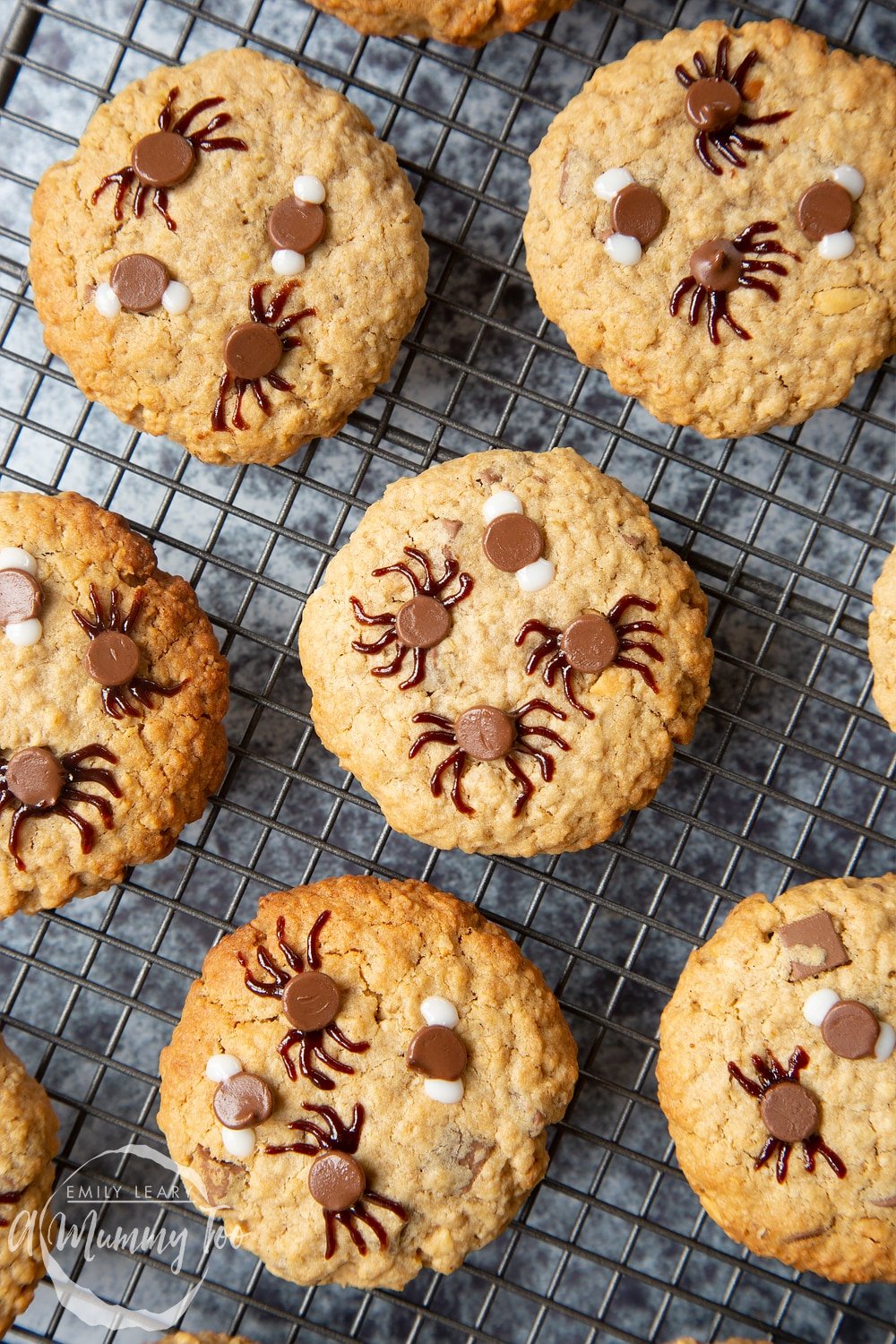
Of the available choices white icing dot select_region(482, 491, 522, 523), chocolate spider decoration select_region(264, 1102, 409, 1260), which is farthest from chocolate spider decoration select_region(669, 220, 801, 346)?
chocolate spider decoration select_region(264, 1102, 409, 1260)

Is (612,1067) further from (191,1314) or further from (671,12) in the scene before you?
(671,12)

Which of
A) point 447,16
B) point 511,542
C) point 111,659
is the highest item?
point 447,16

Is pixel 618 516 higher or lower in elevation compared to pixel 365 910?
higher

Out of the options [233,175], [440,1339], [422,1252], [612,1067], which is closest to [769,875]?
[612,1067]

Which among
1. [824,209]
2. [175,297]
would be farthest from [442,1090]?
[824,209]

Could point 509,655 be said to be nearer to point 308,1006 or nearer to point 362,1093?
point 308,1006

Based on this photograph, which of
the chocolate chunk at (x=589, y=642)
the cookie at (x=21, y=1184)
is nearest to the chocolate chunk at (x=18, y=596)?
the cookie at (x=21, y=1184)
